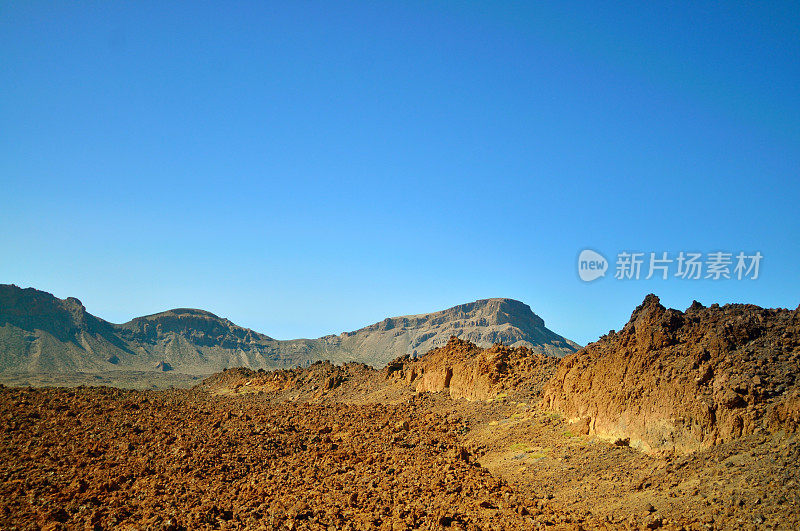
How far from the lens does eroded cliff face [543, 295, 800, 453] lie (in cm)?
1003

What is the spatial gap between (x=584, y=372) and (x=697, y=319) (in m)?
3.82

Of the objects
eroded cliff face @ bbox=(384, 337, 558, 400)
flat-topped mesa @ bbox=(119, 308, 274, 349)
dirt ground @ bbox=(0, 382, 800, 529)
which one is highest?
flat-topped mesa @ bbox=(119, 308, 274, 349)

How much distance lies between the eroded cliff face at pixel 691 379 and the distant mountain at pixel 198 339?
8938 centimetres

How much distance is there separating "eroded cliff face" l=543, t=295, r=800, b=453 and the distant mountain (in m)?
89.4

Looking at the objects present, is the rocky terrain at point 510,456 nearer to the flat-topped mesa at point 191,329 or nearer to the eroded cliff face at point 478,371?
the eroded cliff face at point 478,371

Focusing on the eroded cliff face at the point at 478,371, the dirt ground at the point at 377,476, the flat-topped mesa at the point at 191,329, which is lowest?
the dirt ground at the point at 377,476

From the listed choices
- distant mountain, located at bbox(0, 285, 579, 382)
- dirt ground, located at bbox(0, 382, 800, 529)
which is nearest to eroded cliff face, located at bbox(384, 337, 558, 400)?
dirt ground, located at bbox(0, 382, 800, 529)

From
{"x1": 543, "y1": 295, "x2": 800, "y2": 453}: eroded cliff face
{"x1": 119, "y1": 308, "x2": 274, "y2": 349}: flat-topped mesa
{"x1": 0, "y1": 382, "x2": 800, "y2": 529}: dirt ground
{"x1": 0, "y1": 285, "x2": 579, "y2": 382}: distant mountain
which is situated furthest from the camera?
{"x1": 119, "y1": 308, "x2": 274, "y2": 349}: flat-topped mesa

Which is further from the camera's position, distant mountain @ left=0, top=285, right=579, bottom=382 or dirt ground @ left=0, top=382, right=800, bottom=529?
distant mountain @ left=0, top=285, right=579, bottom=382

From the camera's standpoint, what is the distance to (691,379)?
38.4ft

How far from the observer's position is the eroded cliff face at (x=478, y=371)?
23.1 meters

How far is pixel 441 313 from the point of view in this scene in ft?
480

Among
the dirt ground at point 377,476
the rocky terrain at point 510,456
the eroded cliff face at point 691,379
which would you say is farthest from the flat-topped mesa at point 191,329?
the eroded cliff face at point 691,379

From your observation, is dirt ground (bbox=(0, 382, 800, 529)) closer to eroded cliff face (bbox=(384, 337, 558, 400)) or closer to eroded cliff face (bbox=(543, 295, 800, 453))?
eroded cliff face (bbox=(543, 295, 800, 453))
